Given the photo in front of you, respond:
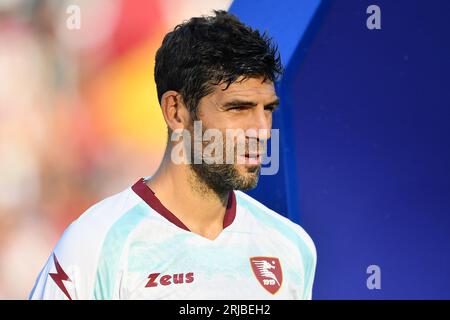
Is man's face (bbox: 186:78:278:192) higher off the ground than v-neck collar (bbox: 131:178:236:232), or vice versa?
man's face (bbox: 186:78:278:192)

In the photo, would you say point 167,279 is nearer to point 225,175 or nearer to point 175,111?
point 225,175

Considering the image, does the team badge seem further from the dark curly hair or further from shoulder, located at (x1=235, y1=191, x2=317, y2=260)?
the dark curly hair

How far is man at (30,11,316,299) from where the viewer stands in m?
2.88

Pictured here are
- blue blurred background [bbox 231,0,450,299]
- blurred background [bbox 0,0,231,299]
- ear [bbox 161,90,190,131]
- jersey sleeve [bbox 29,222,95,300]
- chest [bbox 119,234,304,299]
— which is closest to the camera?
jersey sleeve [bbox 29,222,95,300]

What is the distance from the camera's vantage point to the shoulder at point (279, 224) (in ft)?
10.9

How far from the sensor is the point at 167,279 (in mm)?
2955

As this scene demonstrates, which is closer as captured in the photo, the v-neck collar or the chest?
the chest

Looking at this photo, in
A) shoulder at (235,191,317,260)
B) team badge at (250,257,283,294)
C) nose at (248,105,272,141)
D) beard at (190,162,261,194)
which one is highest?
nose at (248,105,272,141)

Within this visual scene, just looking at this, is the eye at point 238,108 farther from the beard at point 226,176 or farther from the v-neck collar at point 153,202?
the v-neck collar at point 153,202

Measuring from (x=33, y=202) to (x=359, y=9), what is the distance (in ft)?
7.12

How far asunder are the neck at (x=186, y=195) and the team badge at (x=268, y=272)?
0.21 metres

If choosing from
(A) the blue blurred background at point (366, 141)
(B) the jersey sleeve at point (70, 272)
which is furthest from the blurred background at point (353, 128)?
(B) the jersey sleeve at point (70, 272)

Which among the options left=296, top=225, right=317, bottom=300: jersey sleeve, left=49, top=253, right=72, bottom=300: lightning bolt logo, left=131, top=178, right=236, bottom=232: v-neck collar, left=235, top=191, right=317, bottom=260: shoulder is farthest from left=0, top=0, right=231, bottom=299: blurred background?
left=49, top=253, right=72, bottom=300: lightning bolt logo

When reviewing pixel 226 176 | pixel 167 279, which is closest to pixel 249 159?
pixel 226 176
